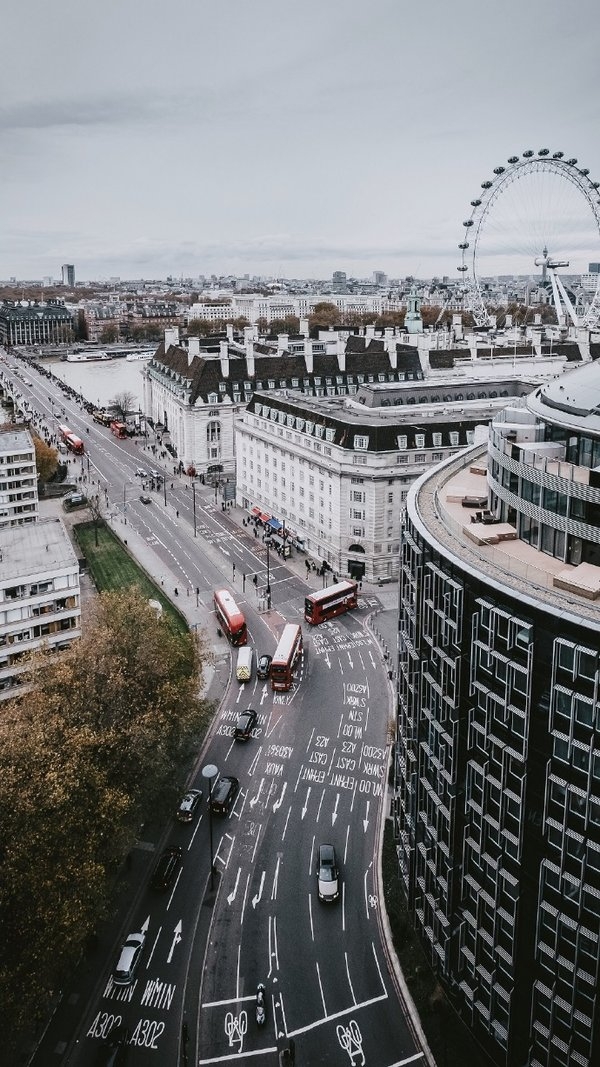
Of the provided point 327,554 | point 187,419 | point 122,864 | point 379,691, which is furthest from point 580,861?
point 187,419

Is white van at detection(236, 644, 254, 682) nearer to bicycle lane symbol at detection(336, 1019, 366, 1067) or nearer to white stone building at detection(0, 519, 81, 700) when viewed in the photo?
white stone building at detection(0, 519, 81, 700)

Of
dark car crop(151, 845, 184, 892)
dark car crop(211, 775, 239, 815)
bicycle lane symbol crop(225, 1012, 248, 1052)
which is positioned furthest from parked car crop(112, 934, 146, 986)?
dark car crop(211, 775, 239, 815)

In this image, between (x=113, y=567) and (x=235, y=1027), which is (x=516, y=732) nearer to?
(x=235, y=1027)

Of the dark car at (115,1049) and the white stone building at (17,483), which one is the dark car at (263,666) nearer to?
the dark car at (115,1049)

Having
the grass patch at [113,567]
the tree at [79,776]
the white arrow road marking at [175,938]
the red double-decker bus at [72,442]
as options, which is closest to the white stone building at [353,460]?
the grass patch at [113,567]

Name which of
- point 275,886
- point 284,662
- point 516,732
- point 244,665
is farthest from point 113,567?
point 516,732

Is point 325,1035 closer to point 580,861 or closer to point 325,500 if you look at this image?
point 580,861
